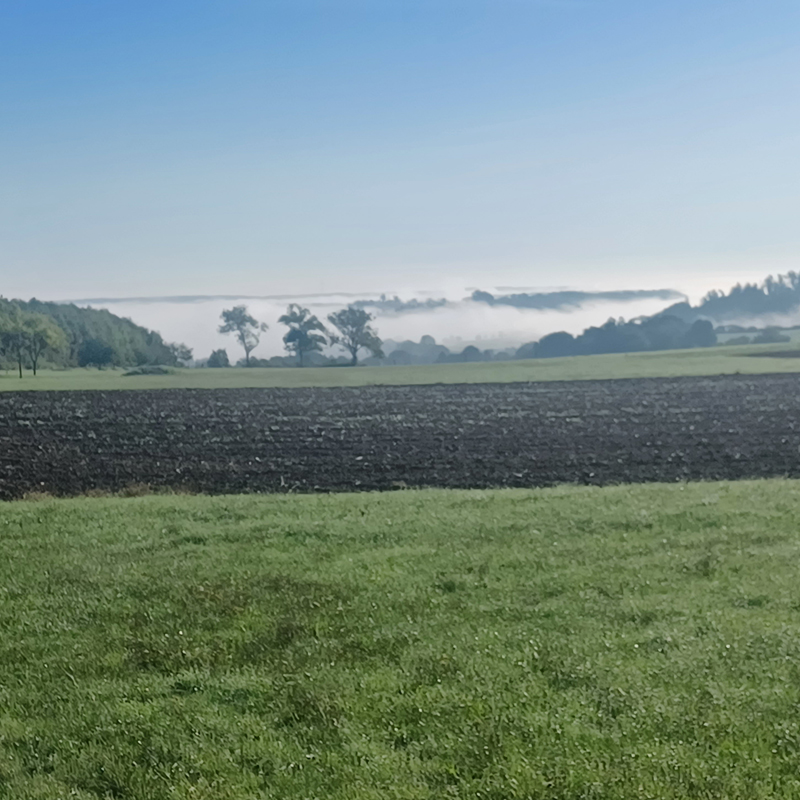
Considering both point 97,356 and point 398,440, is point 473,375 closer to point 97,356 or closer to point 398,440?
point 398,440

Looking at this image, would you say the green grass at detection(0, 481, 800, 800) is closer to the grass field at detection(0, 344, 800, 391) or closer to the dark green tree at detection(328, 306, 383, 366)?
the grass field at detection(0, 344, 800, 391)

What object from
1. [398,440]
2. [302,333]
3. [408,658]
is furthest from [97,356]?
[408,658]

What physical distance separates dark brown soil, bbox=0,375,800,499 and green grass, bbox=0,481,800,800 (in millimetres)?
11903

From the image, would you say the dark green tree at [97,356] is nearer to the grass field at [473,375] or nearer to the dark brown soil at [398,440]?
the grass field at [473,375]

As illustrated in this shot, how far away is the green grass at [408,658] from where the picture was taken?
8.32m

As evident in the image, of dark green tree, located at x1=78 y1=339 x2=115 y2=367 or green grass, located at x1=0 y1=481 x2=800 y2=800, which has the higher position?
dark green tree, located at x1=78 y1=339 x2=115 y2=367

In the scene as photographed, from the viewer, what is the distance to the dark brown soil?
102ft

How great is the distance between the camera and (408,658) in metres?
11.1

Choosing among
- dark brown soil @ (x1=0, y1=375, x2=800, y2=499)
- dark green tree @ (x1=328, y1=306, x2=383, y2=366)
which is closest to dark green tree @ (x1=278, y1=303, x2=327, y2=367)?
dark green tree @ (x1=328, y1=306, x2=383, y2=366)

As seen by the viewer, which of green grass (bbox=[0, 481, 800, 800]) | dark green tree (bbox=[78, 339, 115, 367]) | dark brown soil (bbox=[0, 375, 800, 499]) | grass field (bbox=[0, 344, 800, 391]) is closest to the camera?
green grass (bbox=[0, 481, 800, 800])

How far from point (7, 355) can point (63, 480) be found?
129669 millimetres

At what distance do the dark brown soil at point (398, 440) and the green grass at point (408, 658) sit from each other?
39.1 feet

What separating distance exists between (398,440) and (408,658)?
103ft

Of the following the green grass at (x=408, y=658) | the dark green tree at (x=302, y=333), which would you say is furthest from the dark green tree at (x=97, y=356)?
the green grass at (x=408, y=658)
